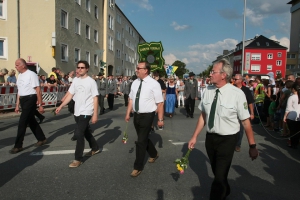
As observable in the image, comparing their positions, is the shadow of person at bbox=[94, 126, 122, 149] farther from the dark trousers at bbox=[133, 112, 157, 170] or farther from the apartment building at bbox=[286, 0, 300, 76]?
the apartment building at bbox=[286, 0, 300, 76]

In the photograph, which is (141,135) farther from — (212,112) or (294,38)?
(294,38)

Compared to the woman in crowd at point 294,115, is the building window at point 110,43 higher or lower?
higher

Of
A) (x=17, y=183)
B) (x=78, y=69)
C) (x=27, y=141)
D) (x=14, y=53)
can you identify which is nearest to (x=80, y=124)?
(x=78, y=69)

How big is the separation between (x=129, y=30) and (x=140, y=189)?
5620cm

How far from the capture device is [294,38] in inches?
3017

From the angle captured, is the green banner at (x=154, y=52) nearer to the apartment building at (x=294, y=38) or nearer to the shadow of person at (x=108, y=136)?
the shadow of person at (x=108, y=136)

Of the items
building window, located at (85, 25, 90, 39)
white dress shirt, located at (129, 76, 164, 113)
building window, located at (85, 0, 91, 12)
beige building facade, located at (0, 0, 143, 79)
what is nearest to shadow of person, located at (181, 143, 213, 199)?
white dress shirt, located at (129, 76, 164, 113)


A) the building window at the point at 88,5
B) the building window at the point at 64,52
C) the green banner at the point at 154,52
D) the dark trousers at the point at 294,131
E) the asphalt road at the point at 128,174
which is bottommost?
the asphalt road at the point at 128,174

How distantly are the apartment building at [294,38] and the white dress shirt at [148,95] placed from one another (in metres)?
77.4

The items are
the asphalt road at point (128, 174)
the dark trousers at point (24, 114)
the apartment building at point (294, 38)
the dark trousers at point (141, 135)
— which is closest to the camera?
the asphalt road at point (128, 174)

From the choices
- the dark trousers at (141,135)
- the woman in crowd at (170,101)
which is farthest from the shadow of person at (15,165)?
the woman in crowd at (170,101)

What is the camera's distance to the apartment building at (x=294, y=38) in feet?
241

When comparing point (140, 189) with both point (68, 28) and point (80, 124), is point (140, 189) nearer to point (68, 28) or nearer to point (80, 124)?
point (80, 124)

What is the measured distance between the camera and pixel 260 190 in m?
3.93
